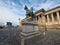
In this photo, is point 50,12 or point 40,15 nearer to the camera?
point 50,12

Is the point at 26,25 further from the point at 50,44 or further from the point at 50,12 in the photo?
the point at 50,12

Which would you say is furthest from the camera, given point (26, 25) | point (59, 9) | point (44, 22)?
point (44, 22)

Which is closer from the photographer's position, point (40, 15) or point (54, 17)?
point (54, 17)

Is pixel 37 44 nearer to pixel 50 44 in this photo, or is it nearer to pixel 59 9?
pixel 50 44

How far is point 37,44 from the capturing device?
29.5 ft

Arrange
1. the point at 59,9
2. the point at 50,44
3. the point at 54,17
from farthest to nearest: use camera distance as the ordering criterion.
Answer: the point at 54,17, the point at 59,9, the point at 50,44

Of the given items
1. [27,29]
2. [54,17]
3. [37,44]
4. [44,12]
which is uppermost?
[44,12]

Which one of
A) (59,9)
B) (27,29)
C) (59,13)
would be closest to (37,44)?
(27,29)

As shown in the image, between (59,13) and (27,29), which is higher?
(59,13)

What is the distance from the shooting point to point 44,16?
144 feet

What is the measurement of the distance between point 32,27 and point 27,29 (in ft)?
5.05

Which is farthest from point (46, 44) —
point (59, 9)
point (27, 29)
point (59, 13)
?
point (59, 13)

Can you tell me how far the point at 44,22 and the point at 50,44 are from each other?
115 feet

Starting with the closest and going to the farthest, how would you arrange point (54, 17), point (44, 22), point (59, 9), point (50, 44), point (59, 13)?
1. point (50, 44)
2. point (59, 9)
3. point (59, 13)
4. point (54, 17)
5. point (44, 22)
